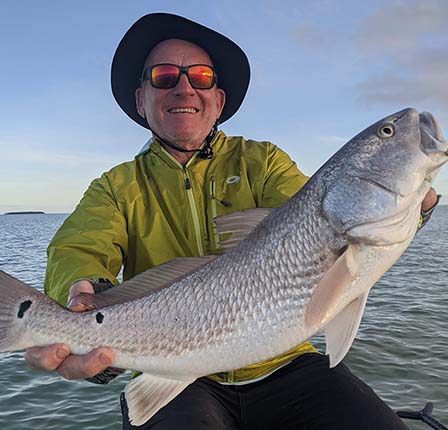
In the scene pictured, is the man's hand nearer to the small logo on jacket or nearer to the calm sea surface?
the small logo on jacket

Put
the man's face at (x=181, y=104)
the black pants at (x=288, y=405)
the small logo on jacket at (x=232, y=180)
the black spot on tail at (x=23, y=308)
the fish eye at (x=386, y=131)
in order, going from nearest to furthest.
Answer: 1. the fish eye at (x=386, y=131)
2. the black spot on tail at (x=23, y=308)
3. the black pants at (x=288, y=405)
4. the small logo on jacket at (x=232, y=180)
5. the man's face at (x=181, y=104)

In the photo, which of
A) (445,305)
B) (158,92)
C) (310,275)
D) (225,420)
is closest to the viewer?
(310,275)

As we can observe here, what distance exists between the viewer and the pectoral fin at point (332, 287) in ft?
8.21

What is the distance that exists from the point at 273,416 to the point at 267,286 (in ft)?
3.62

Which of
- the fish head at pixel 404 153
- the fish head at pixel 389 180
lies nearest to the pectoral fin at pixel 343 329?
the fish head at pixel 389 180

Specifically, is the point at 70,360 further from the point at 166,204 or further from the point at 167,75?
the point at 167,75

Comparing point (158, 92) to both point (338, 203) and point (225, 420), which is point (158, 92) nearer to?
point (338, 203)

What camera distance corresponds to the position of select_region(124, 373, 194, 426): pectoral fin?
290 centimetres

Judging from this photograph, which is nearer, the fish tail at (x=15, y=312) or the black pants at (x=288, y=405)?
the fish tail at (x=15, y=312)

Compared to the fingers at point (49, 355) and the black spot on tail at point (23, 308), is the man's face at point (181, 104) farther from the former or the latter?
the fingers at point (49, 355)

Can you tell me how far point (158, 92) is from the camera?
415cm

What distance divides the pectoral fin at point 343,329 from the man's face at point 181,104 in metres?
2.02

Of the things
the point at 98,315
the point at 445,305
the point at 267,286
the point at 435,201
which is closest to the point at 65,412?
the point at 98,315

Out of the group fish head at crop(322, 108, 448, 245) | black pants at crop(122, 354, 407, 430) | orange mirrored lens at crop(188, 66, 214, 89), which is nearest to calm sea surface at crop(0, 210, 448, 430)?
black pants at crop(122, 354, 407, 430)
